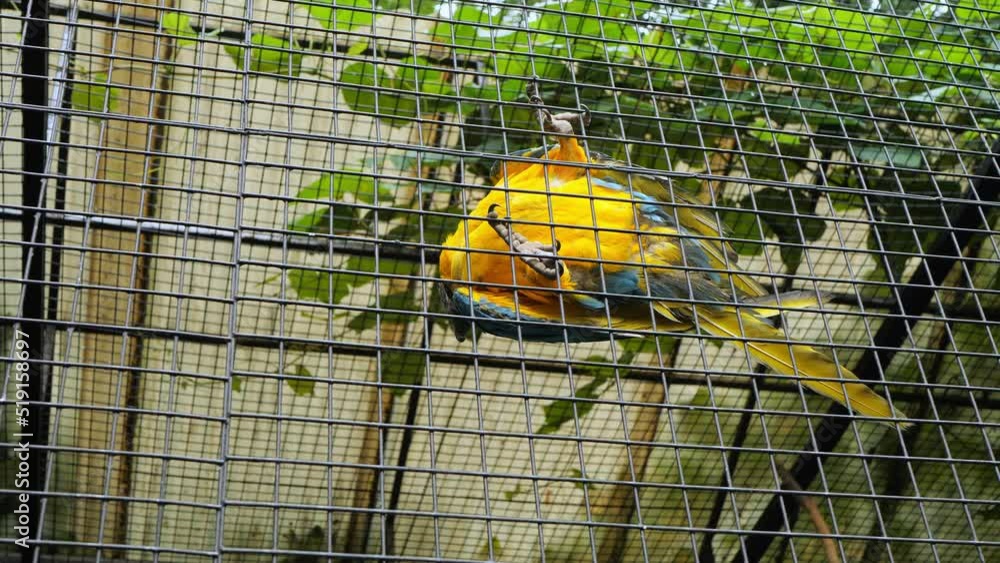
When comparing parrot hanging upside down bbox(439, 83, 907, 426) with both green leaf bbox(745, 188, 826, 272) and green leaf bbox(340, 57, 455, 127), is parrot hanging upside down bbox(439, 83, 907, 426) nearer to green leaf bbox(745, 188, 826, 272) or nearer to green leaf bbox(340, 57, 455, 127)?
green leaf bbox(340, 57, 455, 127)

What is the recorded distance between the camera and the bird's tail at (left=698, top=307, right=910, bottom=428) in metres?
1.33

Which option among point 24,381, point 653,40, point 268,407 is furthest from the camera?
point 268,407

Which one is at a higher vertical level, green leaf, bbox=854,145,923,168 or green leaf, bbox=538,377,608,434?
green leaf, bbox=854,145,923,168

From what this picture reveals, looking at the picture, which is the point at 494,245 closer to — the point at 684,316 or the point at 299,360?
the point at 684,316

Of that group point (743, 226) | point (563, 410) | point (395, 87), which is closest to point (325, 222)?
point (395, 87)

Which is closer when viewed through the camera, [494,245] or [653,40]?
[494,245]

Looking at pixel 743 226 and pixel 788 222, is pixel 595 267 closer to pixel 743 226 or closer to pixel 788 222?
pixel 743 226

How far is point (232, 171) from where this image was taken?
237 centimetres

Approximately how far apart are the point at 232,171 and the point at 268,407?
0.66 m

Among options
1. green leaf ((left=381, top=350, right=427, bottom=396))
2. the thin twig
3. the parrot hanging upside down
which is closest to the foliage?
green leaf ((left=381, top=350, right=427, bottom=396))

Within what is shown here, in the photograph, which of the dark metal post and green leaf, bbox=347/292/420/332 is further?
green leaf, bbox=347/292/420/332

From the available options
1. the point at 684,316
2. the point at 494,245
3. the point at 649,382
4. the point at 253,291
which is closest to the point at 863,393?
the point at 684,316

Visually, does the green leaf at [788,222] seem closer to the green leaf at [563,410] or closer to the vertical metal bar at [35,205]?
the green leaf at [563,410]

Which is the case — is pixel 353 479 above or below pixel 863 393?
below
